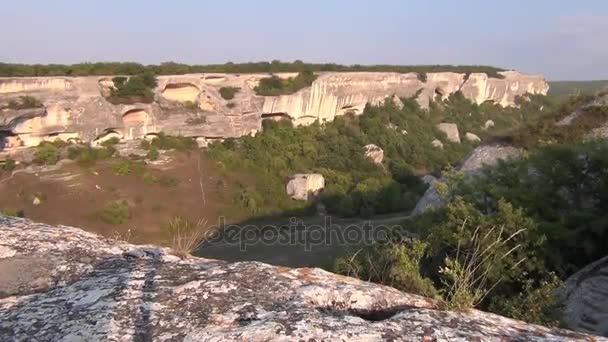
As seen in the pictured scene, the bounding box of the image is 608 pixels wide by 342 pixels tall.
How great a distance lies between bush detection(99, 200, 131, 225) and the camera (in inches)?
957

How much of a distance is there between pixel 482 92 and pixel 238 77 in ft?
84.0

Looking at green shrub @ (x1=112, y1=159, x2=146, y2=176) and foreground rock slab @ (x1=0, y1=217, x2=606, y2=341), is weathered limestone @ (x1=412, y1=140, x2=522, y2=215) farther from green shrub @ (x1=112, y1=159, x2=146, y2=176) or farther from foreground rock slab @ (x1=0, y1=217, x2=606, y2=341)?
green shrub @ (x1=112, y1=159, x2=146, y2=176)

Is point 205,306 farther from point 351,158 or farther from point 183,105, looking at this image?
point 351,158

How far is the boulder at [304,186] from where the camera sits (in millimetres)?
30406

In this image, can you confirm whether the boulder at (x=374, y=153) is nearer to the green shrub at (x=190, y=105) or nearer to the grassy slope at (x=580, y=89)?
the green shrub at (x=190, y=105)

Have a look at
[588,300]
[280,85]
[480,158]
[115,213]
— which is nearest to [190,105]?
[280,85]

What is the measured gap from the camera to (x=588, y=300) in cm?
489

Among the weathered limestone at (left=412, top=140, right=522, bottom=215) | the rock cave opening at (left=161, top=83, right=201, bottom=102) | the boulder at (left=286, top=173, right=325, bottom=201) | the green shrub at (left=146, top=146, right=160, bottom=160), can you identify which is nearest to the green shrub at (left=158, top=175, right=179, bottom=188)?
the green shrub at (left=146, top=146, right=160, bottom=160)

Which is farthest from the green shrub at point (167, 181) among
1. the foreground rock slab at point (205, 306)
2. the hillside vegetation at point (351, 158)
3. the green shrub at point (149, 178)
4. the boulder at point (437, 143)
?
the foreground rock slab at point (205, 306)

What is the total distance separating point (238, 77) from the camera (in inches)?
1320

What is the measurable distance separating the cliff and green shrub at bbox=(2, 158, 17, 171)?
69cm

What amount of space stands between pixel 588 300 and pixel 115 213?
73.6 ft

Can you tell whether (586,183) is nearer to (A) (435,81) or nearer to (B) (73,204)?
(B) (73,204)

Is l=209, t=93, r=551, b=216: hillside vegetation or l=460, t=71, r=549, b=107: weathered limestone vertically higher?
l=460, t=71, r=549, b=107: weathered limestone
